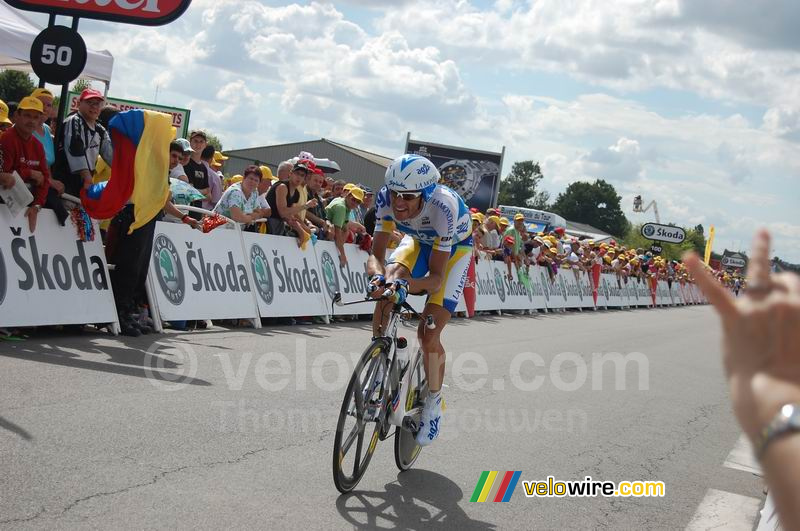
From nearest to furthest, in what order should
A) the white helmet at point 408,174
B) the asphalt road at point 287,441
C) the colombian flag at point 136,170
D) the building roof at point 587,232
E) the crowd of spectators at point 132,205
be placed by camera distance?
the asphalt road at point 287,441
the white helmet at point 408,174
the crowd of spectators at point 132,205
the colombian flag at point 136,170
the building roof at point 587,232

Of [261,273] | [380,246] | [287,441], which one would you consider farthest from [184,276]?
[380,246]

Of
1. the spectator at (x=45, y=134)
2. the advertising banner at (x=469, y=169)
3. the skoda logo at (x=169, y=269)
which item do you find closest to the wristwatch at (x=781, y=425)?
the spectator at (x=45, y=134)

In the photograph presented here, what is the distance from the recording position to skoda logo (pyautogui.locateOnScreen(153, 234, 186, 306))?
10320 millimetres

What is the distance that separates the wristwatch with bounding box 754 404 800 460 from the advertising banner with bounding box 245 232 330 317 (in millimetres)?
10907

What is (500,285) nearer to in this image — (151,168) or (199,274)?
(199,274)

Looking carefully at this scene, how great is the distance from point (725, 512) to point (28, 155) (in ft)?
23.3

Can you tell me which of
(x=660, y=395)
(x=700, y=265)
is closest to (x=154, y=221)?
(x=660, y=395)

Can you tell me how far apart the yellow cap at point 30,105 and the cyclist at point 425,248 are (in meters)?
4.36

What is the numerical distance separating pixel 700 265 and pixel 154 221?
8.80 meters

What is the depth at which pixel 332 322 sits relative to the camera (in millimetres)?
13867

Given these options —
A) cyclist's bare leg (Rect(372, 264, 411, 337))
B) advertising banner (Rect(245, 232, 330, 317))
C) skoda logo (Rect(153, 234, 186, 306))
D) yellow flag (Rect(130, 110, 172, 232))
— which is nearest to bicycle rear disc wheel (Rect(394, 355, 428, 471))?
cyclist's bare leg (Rect(372, 264, 411, 337))

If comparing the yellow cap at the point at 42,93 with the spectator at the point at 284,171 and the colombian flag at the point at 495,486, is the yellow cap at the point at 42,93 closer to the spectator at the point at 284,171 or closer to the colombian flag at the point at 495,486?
the spectator at the point at 284,171

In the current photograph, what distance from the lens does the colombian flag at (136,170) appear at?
923 cm

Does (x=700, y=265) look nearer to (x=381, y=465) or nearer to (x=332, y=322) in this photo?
(x=381, y=465)
